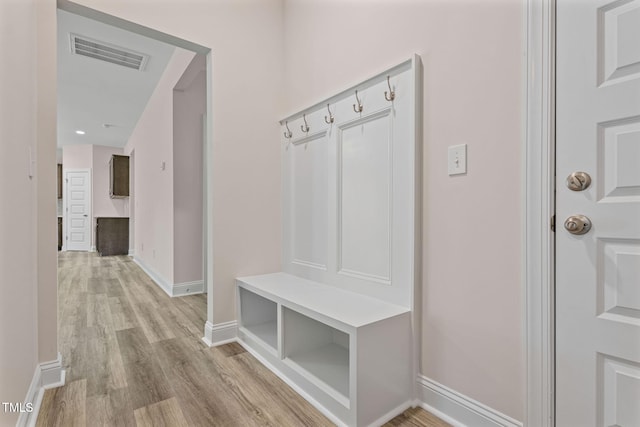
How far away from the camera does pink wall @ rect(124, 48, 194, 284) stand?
11.5ft

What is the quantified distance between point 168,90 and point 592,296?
409 cm

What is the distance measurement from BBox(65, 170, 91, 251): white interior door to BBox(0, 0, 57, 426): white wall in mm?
7329

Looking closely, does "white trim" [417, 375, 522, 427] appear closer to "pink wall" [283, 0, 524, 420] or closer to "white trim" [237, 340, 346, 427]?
"pink wall" [283, 0, 524, 420]

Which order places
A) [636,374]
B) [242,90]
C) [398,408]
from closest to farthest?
[636,374], [398,408], [242,90]

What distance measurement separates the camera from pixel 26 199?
1371mm

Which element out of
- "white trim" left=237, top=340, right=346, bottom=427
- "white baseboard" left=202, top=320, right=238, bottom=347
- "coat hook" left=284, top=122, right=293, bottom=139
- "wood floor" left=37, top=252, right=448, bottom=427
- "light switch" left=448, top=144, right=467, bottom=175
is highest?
"coat hook" left=284, top=122, right=293, bottom=139

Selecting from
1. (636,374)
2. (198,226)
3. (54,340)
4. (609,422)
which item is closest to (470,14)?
(636,374)

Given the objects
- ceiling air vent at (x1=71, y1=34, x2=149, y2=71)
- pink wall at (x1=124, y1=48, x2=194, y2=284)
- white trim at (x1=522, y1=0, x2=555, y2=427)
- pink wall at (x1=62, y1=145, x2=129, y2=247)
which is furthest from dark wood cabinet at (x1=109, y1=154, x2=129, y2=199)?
white trim at (x1=522, y1=0, x2=555, y2=427)

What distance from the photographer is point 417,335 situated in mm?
1472

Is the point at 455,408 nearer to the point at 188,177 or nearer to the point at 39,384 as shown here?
the point at 39,384

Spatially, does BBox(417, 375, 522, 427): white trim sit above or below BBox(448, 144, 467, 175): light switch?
below

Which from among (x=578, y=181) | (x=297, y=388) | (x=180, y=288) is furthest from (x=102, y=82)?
(x=578, y=181)

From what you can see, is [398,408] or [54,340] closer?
[398,408]

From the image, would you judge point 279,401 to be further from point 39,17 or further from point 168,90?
point 168,90
